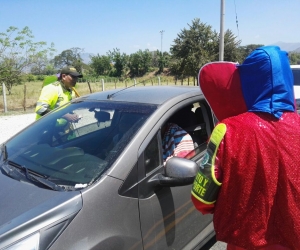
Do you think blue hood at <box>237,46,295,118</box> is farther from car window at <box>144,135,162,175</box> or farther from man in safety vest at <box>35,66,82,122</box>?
man in safety vest at <box>35,66,82,122</box>

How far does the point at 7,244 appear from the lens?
4.71ft

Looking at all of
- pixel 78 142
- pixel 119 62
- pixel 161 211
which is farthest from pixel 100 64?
pixel 161 211

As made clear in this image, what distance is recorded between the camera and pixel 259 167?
1217 millimetres

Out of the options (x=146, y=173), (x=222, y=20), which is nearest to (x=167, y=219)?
(x=146, y=173)

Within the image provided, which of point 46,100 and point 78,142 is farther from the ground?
point 46,100

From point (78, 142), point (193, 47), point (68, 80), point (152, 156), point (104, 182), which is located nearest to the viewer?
point (104, 182)

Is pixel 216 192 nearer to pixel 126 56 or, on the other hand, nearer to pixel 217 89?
pixel 217 89

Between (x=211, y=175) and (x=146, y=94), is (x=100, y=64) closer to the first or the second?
(x=146, y=94)

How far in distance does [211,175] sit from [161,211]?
0.88 metres

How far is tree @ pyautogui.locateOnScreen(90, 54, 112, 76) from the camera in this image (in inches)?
2803

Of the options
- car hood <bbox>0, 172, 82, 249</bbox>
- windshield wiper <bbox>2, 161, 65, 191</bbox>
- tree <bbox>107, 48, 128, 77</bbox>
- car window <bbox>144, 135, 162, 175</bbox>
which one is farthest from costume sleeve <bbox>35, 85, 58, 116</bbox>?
tree <bbox>107, 48, 128, 77</bbox>

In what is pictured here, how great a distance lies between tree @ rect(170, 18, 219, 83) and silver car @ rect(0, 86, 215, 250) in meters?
22.3

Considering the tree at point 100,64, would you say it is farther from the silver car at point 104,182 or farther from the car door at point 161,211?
the car door at point 161,211

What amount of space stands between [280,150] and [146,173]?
978mm
